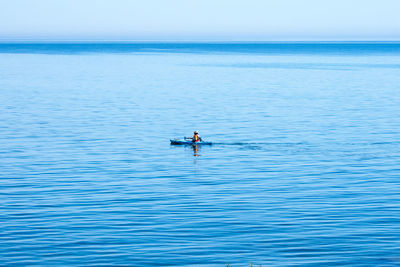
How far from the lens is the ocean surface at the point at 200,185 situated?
85.7 feet

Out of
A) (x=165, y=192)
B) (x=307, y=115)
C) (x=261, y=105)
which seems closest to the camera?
(x=165, y=192)

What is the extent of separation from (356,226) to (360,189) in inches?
298

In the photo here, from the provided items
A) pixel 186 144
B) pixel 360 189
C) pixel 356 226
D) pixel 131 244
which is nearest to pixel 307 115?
pixel 186 144

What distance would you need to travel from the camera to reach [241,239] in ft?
89.7

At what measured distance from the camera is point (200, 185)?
37406mm

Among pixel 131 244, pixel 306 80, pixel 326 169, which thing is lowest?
pixel 131 244

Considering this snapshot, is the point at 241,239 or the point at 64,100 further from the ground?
the point at 64,100

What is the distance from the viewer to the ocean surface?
2611cm

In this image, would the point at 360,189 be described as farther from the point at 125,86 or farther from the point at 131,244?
the point at 125,86

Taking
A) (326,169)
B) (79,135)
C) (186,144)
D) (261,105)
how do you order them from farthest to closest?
1. (261,105)
2. (79,135)
3. (186,144)
4. (326,169)

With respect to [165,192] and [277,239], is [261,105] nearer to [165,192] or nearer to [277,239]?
[165,192]

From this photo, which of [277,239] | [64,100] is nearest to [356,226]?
[277,239]

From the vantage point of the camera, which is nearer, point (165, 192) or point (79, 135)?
point (165, 192)

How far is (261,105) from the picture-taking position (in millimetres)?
82938
